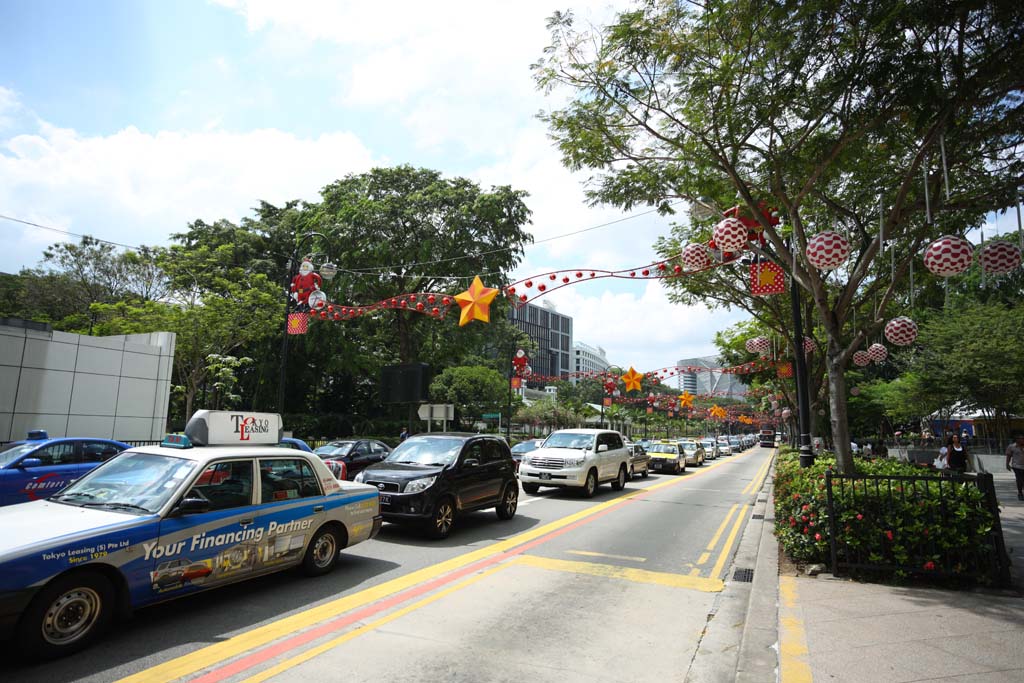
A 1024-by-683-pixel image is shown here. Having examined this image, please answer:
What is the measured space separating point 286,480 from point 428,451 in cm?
419

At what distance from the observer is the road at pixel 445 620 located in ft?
14.8

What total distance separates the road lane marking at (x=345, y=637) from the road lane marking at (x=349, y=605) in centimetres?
20

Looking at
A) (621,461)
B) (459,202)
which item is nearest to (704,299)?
(621,461)

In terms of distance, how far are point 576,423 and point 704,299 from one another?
33290mm

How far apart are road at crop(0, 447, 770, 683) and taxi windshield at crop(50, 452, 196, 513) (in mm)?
1080

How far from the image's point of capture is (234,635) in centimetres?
512

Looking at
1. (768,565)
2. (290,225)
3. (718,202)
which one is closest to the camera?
(768,565)

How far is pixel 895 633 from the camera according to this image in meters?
5.02

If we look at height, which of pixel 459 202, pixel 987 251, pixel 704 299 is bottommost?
pixel 987 251

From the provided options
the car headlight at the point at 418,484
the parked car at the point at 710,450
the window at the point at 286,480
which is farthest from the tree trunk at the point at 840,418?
the parked car at the point at 710,450

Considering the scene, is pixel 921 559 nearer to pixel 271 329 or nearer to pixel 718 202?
pixel 718 202

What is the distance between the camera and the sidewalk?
14.0 feet

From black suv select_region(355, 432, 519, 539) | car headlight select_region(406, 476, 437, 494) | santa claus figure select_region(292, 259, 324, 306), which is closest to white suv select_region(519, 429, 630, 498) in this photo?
black suv select_region(355, 432, 519, 539)

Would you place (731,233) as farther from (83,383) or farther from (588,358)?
(588,358)
